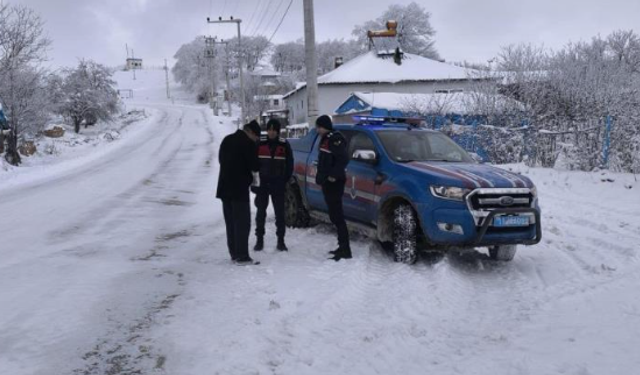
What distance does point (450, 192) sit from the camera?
5.82 meters

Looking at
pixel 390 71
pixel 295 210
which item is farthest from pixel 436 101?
pixel 390 71

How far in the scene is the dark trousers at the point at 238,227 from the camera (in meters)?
6.34

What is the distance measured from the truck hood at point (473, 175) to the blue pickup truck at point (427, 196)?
0.01 metres

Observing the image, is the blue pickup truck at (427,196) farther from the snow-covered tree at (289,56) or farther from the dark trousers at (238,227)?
the snow-covered tree at (289,56)

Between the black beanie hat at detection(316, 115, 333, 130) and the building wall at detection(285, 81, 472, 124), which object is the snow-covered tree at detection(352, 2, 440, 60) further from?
the black beanie hat at detection(316, 115, 333, 130)

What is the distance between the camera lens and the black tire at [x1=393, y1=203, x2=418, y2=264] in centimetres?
617

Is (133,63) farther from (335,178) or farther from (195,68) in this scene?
(335,178)

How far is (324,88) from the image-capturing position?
40.6m

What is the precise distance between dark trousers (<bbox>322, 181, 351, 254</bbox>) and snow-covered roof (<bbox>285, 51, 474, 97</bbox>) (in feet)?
111

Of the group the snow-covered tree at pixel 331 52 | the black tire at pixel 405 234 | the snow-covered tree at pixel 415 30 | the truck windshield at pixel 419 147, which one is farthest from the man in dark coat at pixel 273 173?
the snow-covered tree at pixel 331 52

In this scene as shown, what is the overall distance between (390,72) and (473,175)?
36229 mm

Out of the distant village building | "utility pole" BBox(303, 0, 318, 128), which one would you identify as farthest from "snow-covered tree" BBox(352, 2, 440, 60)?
the distant village building

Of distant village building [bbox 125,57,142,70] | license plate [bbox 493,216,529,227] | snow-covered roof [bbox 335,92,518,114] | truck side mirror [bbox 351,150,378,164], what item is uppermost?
distant village building [bbox 125,57,142,70]

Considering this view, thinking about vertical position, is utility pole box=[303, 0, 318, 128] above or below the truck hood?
above
